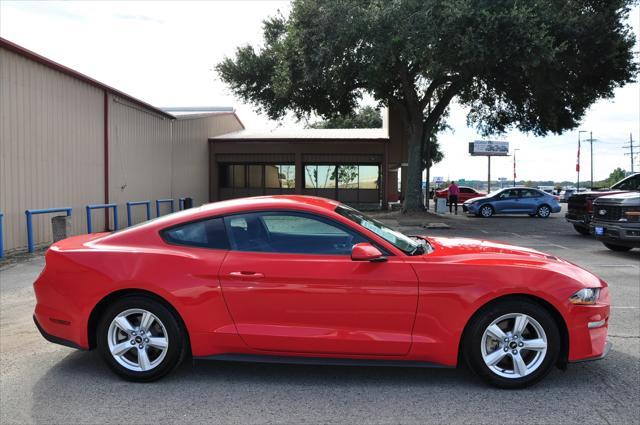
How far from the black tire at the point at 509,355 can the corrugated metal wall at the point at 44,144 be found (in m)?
10.6

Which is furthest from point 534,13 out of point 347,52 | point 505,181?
point 505,181

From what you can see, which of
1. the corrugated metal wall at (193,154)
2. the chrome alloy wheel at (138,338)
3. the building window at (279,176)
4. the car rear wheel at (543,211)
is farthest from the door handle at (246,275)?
the building window at (279,176)

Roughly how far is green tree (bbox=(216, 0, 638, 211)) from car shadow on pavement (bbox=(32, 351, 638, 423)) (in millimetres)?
14757

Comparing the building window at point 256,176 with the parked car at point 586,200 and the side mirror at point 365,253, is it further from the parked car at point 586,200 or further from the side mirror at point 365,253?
the side mirror at point 365,253

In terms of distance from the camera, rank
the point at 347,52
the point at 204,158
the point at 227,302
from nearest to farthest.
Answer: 1. the point at 227,302
2. the point at 347,52
3. the point at 204,158

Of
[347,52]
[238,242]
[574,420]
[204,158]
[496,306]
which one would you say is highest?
[347,52]

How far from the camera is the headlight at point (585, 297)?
3.64 metres

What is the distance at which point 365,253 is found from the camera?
3.57m

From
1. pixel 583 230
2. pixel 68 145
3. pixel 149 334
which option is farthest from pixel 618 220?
pixel 68 145

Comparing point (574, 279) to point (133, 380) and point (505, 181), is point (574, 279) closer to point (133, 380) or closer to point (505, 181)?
point (133, 380)

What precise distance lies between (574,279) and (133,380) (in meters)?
3.43

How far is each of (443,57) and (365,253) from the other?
15.4 m

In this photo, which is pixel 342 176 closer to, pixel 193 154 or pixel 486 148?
pixel 193 154

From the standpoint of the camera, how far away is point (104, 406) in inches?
135
